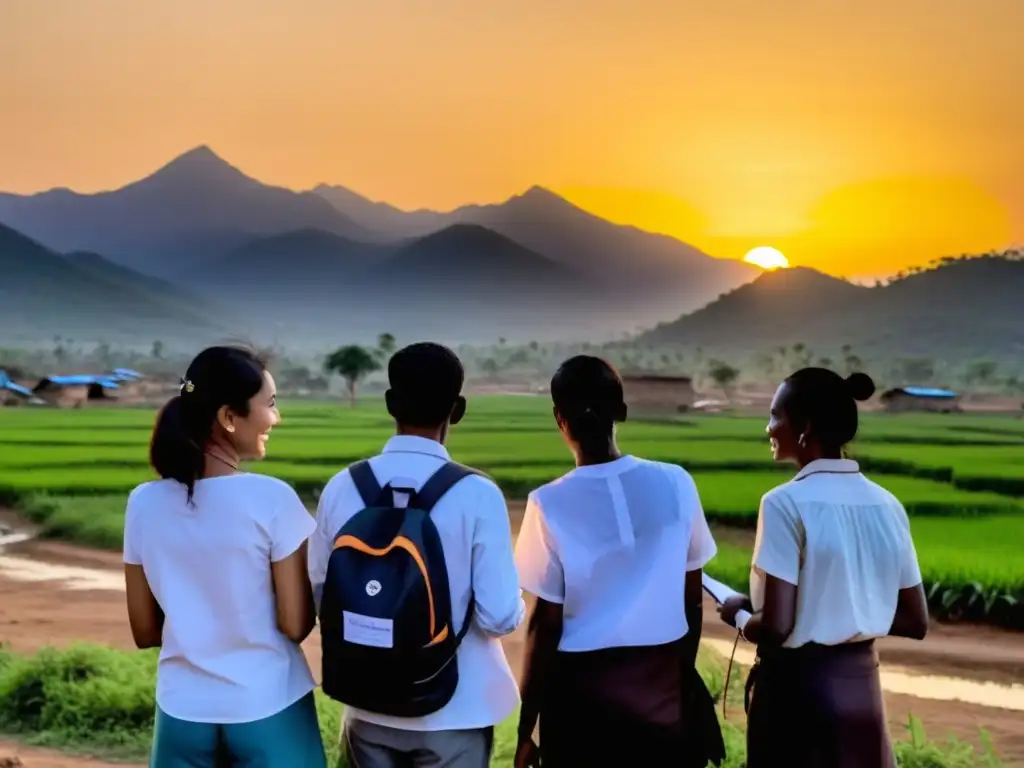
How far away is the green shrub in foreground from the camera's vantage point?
10.7ft

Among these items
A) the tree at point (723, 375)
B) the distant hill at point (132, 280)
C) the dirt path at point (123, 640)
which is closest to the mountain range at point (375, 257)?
the distant hill at point (132, 280)

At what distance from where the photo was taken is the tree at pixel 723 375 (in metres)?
19.2

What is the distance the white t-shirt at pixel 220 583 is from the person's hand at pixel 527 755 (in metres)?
Result: 0.43

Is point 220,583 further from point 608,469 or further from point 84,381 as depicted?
point 84,381

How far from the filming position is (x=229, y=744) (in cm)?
142

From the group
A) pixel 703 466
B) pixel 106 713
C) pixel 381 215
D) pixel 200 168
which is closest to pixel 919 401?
pixel 703 466

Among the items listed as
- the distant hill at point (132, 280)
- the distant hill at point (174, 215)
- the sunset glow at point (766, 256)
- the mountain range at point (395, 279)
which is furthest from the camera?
the distant hill at point (132, 280)

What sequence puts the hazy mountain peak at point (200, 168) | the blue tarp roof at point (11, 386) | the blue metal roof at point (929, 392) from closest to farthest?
the hazy mountain peak at point (200, 168), the blue tarp roof at point (11, 386), the blue metal roof at point (929, 392)

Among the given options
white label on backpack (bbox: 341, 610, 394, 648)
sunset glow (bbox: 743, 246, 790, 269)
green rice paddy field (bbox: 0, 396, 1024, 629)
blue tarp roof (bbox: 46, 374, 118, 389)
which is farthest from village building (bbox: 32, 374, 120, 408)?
white label on backpack (bbox: 341, 610, 394, 648)

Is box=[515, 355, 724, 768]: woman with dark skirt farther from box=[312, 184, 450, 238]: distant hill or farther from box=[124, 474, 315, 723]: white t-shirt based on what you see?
box=[312, 184, 450, 238]: distant hill

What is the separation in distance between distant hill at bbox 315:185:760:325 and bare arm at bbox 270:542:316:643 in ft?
33.9

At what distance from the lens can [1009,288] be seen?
14.8 m

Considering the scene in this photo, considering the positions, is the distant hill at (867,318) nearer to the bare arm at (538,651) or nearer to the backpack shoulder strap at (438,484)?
the bare arm at (538,651)

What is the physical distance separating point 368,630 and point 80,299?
14.1 metres
